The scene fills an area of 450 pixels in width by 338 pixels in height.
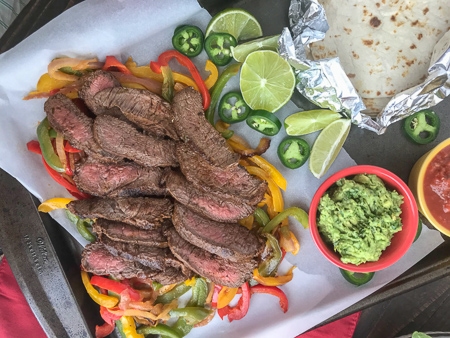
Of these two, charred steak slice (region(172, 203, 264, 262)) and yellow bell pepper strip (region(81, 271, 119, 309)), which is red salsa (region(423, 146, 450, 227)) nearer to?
charred steak slice (region(172, 203, 264, 262))

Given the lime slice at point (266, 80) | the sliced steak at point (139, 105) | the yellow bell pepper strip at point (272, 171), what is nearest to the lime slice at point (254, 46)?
the lime slice at point (266, 80)

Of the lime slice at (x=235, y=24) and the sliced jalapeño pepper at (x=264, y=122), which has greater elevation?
the lime slice at (x=235, y=24)

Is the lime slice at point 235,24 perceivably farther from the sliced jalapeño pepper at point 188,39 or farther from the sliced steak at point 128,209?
the sliced steak at point 128,209

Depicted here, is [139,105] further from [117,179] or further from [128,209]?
[128,209]

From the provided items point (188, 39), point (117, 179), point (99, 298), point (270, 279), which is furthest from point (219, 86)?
point (99, 298)

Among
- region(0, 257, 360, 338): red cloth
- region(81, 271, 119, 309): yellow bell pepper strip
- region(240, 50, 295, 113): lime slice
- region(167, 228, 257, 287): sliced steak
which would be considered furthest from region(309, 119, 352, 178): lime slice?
region(0, 257, 360, 338): red cloth

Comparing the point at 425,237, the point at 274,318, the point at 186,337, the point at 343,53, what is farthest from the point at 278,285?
the point at 343,53
